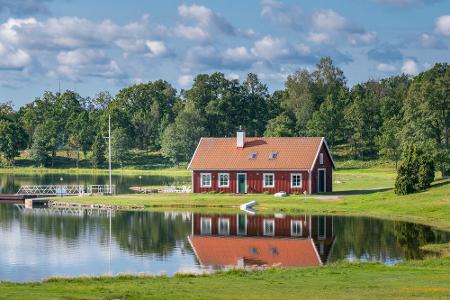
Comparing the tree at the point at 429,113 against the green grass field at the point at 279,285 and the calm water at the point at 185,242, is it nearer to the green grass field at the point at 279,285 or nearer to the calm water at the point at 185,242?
the calm water at the point at 185,242

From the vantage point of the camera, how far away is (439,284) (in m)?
24.7

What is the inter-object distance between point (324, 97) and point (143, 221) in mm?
104511

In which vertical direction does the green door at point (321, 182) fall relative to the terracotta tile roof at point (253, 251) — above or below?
above

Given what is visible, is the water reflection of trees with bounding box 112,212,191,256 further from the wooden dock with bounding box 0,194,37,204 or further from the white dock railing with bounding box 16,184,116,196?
the wooden dock with bounding box 0,194,37,204

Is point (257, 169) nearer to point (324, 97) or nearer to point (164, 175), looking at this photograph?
point (164, 175)

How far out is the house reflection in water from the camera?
37.0 metres

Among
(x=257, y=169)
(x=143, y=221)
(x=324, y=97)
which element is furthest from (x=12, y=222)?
(x=324, y=97)

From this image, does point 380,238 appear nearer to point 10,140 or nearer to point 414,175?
point 414,175

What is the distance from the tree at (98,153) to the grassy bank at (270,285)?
10969 centimetres

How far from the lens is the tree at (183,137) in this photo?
130 meters

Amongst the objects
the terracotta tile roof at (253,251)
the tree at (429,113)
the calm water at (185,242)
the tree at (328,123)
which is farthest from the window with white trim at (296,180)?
the tree at (328,123)

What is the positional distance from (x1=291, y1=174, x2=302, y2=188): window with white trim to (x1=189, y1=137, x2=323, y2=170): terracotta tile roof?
850 mm

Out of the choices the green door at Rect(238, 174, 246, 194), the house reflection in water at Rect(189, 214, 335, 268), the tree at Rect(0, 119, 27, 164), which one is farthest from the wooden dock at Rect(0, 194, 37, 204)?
the tree at Rect(0, 119, 27, 164)

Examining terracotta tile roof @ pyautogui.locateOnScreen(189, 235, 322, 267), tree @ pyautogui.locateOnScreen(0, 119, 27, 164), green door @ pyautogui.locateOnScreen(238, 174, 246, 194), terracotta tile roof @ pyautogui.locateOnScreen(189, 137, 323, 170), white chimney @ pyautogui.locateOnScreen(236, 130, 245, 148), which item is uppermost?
tree @ pyautogui.locateOnScreen(0, 119, 27, 164)
